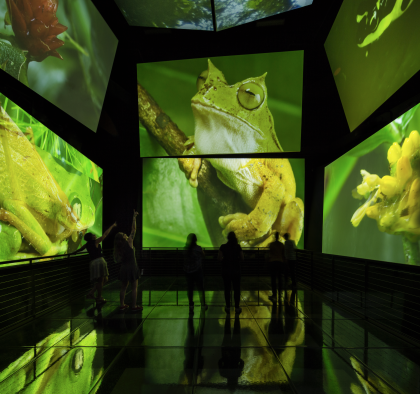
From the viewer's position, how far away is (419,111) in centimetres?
510

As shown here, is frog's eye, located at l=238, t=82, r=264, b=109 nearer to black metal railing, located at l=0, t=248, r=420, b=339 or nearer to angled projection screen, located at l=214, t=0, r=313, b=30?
angled projection screen, located at l=214, t=0, r=313, b=30

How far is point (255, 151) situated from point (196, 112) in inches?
92.7

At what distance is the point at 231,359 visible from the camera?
3.21 metres

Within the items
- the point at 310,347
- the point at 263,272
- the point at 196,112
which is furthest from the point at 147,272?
the point at 310,347

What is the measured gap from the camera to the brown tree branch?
1078 centimetres

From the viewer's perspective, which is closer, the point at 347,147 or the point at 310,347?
the point at 310,347

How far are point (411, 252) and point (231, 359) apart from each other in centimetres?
371

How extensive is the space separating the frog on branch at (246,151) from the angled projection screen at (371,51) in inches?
98.9

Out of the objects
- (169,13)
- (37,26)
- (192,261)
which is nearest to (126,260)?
(192,261)

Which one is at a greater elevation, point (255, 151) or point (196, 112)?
point (196, 112)

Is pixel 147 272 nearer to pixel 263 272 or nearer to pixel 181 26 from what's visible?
pixel 263 272

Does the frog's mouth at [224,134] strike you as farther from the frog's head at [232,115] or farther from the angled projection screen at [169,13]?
the angled projection screen at [169,13]

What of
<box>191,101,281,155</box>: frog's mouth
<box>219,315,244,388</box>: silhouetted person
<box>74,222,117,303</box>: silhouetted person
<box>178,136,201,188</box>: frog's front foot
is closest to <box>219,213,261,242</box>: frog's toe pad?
<box>178,136,201,188</box>: frog's front foot

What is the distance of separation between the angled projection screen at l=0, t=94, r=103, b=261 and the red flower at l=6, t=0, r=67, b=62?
107 centimetres
